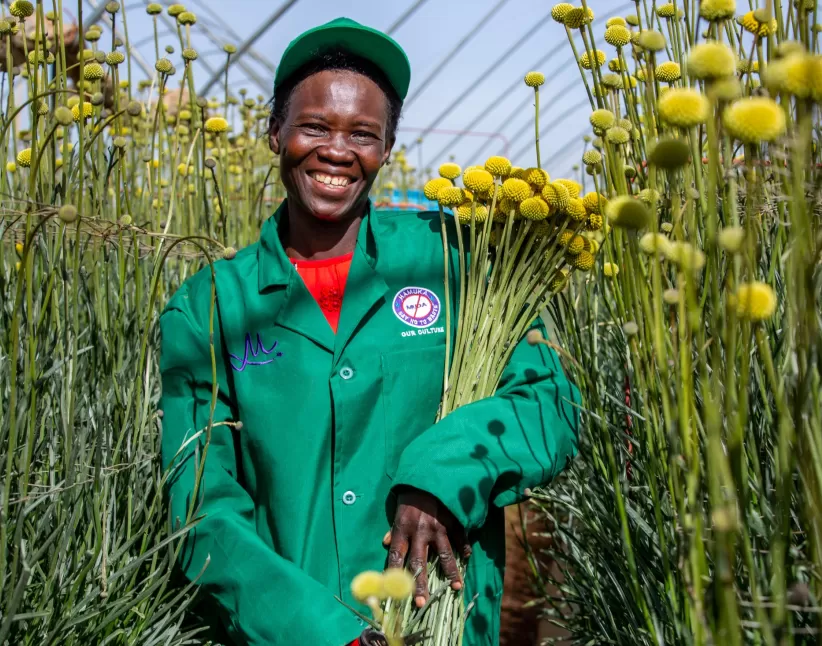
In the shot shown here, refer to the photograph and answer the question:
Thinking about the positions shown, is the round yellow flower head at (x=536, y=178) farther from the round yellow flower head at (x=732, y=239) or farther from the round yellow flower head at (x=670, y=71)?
the round yellow flower head at (x=732, y=239)

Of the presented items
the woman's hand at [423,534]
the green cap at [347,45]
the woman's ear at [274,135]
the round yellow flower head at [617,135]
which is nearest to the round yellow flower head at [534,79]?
the green cap at [347,45]

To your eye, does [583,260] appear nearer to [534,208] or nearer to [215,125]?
[534,208]

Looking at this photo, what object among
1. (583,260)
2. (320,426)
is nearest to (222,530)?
(320,426)

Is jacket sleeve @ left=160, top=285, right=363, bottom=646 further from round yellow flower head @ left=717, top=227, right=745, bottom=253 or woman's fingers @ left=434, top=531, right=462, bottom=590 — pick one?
round yellow flower head @ left=717, top=227, right=745, bottom=253

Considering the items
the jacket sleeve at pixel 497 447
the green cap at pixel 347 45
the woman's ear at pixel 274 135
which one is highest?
the green cap at pixel 347 45

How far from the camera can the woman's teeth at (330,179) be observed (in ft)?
5.57

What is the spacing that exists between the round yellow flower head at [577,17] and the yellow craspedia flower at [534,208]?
29cm

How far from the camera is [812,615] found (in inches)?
40.1

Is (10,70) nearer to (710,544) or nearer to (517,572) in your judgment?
(710,544)

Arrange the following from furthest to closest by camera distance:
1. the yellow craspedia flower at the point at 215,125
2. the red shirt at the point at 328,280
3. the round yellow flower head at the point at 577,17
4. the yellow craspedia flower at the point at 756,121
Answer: the yellow craspedia flower at the point at 215,125 < the red shirt at the point at 328,280 < the round yellow flower head at the point at 577,17 < the yellow craspedia flower at the point at 756,121

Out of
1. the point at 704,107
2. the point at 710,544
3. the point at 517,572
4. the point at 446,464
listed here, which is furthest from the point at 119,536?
the point at 517,572

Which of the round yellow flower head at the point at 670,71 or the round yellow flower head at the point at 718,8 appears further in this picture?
the round yellow flower head at the point at 670,71

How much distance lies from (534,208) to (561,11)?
318 mm

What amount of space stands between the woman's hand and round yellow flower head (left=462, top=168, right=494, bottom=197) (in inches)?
20.8
